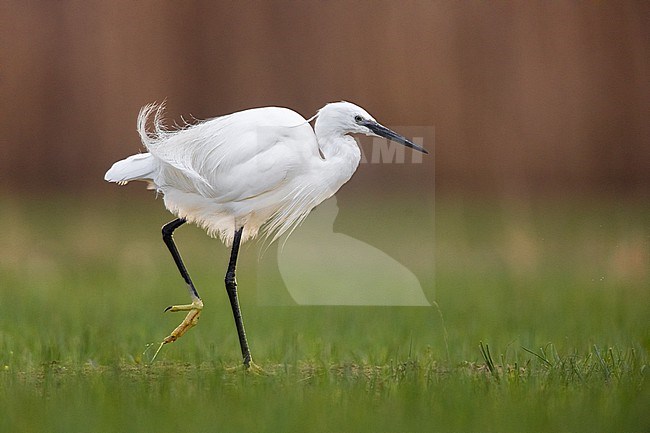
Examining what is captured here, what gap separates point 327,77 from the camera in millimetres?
3545

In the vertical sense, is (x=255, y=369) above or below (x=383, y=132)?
below

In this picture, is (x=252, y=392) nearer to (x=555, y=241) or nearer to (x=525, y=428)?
(x=525, y=428)

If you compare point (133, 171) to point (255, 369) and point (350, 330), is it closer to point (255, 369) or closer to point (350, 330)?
point (255, 369)

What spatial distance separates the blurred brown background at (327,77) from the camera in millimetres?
3414

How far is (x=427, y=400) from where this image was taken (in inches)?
96.9

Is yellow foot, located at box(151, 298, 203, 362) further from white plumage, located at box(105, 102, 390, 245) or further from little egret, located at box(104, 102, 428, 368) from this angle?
white plumage, located at box(105, 102, 390, 245)

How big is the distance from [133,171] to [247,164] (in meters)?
0.35

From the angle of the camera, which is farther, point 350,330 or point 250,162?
point 350,330

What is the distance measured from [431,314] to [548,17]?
107 cm

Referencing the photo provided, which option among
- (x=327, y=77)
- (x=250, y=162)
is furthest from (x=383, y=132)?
(x=327, y=77)

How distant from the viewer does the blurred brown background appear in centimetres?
341

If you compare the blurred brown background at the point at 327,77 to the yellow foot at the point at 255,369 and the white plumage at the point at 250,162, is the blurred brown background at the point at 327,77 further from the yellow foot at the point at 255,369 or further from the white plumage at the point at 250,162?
the yellow foot at the point at 255,369

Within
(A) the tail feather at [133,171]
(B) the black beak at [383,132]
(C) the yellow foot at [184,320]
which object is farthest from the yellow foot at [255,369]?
(B) the black beak at [383,132]

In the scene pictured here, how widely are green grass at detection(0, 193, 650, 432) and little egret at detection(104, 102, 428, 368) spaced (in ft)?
0.93
